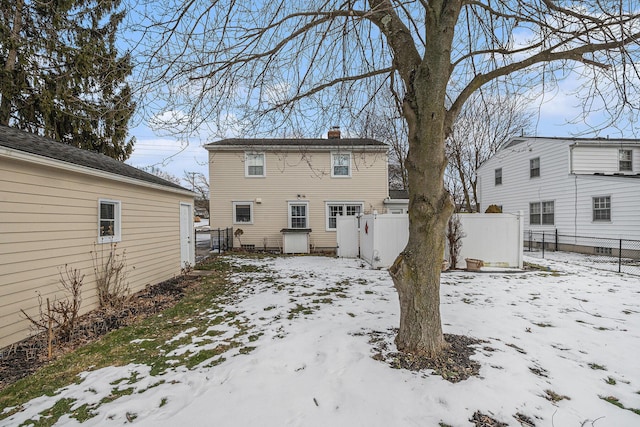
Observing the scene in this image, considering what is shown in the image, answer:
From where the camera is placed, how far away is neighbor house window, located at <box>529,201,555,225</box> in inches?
566

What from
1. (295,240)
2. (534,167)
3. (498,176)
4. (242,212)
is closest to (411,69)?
→ (295,240)

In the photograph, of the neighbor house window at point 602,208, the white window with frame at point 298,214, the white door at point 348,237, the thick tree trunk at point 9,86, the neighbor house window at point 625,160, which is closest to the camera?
the thick tree trunk at point 9,86

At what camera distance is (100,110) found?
11.3 feet

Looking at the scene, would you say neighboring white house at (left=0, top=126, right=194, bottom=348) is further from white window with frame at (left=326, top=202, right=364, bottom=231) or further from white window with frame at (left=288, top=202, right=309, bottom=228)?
white window with frame at (left=326, top=202, right=364, bottom=231)

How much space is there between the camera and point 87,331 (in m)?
4.50

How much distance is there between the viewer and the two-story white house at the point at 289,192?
1505 centimetres

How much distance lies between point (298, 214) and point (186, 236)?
6.62m

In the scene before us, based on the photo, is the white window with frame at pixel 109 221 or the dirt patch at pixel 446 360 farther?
the white window with frame at pixel 109 221

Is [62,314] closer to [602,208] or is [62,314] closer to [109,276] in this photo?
[109,276]

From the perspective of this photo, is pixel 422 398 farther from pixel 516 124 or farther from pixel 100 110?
pixel 516 124

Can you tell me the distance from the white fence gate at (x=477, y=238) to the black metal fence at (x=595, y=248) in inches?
115

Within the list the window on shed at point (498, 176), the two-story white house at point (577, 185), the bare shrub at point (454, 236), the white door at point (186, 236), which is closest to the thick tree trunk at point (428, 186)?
the bare shrub at point (454, 236)

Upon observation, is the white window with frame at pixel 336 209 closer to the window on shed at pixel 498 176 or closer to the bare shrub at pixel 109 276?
the window on shed at pixel 498 176

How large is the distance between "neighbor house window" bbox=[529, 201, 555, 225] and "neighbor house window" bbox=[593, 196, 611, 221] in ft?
6.11
